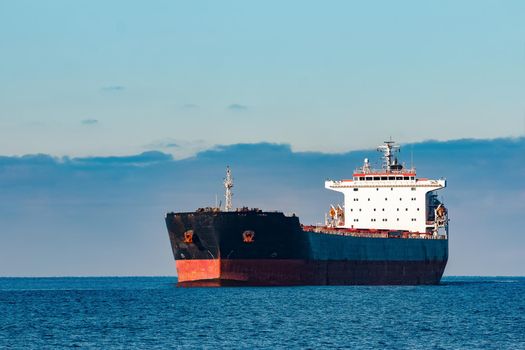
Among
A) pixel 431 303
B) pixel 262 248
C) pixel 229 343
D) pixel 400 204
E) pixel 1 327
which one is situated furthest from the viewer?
pixel 400 204

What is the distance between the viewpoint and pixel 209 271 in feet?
228

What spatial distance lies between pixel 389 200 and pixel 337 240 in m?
13.1

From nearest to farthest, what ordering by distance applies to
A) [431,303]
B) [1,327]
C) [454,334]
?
[454,334]
[1,327]
[431,303]

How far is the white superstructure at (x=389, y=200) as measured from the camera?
8800cm

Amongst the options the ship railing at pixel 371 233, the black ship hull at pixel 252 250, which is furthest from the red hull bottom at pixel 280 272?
the ship railing at pixel 371 233

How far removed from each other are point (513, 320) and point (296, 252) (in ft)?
62.3

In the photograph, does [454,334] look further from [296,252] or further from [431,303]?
[296,252]

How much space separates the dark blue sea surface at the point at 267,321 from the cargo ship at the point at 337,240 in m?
1.43

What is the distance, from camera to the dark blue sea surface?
42.8 meters

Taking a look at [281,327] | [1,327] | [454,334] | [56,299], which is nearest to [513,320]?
[454,334]

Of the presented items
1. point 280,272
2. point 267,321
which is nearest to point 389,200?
point 280,272

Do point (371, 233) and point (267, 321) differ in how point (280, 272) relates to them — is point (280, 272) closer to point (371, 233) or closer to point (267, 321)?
point (371, 233)

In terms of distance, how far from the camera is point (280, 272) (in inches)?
2778

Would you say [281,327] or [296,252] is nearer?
[281,327]
